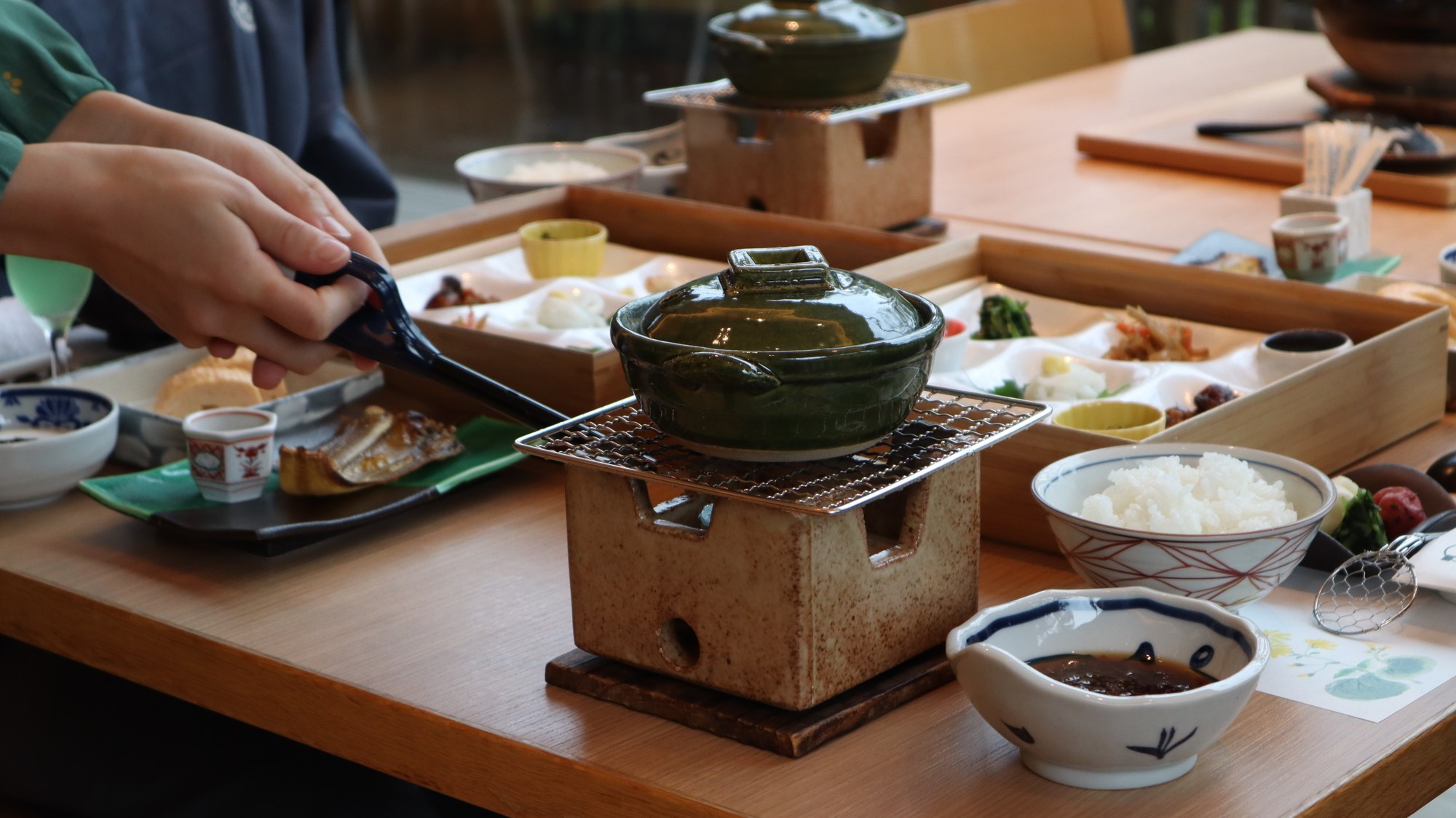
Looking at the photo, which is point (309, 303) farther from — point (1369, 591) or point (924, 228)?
point (924, 228)

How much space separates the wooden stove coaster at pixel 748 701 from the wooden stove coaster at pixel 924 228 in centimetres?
125

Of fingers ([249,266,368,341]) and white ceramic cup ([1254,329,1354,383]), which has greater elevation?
fingers ([249,266,368,341])

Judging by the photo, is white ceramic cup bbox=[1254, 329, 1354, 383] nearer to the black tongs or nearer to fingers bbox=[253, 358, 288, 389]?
the black tongs

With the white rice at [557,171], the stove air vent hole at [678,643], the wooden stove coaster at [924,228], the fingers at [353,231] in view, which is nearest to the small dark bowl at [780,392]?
the stove air vent hole at [678,643]

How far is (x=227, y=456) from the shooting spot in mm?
1327

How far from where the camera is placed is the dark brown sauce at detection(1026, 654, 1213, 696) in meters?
0.90

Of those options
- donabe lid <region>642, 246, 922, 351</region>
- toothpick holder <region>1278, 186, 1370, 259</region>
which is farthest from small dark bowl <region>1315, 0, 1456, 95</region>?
donabe lid <region>642, 246, 922, 351</region>

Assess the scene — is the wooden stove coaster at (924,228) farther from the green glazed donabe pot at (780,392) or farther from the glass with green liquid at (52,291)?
the green glazed donabe pot at (780,392)

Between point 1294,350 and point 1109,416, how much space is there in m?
0.27

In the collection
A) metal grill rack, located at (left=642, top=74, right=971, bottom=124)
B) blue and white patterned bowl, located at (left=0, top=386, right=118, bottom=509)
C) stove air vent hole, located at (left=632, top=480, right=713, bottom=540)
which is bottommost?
blue and white patterned bowl, located at (left=0, top=386, right=118, bottom=509)

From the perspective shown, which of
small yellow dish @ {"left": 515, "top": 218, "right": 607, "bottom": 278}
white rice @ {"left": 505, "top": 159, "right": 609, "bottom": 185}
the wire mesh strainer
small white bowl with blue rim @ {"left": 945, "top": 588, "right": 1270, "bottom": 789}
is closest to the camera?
small white bowl with blue rim @ {"left": 945, "top": 588, "right": 1270, "bottom": 789}

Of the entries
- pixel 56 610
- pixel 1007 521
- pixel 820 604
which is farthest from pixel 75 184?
pixel 1007 521

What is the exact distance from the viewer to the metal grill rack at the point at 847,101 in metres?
2.11

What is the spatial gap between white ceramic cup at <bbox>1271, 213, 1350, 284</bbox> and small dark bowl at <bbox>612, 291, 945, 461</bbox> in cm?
95
